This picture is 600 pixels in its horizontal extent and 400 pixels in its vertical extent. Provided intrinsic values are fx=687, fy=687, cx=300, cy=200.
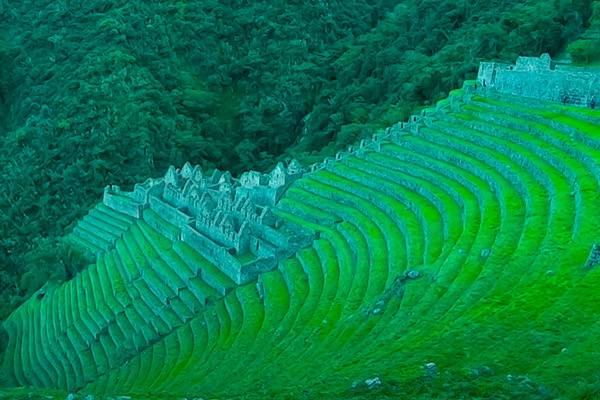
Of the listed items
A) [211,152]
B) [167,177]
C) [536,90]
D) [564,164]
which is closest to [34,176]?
[211,152]

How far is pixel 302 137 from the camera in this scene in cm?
5169

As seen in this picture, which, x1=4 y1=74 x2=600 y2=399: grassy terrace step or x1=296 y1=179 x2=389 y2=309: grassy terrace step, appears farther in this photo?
Result: x1=296 y1=179 x2=389 y2=309: grassy terrace step

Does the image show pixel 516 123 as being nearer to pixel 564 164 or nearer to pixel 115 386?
pixel 564 164

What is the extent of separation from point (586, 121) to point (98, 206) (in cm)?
2317

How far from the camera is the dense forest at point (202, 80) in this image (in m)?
39.3

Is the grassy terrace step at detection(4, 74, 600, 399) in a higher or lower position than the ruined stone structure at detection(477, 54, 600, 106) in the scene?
lower

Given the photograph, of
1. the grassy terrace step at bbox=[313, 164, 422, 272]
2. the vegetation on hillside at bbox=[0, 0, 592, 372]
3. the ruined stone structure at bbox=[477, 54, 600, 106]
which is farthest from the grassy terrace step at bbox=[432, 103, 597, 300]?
the vegetation on hillside at bbox=[0, 0, 592, 372]

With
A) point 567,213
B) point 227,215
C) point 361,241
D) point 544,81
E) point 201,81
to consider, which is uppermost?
point 544,81

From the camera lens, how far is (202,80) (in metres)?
59.3

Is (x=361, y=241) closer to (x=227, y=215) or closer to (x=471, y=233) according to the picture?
(x=471, y=233)

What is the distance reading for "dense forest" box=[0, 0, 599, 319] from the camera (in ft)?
129

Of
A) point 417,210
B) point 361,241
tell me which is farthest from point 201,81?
point 417,210

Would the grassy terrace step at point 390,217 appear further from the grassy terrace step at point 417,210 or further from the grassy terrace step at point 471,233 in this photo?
the grassy terrace step at point 471,233

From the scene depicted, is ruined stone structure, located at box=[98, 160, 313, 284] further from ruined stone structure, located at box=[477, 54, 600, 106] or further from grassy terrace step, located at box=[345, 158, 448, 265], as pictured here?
ruined stone structure, located at box=[477, 54, 600, 106]
